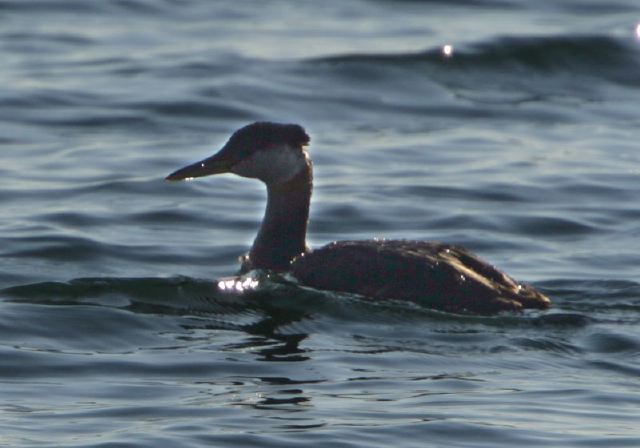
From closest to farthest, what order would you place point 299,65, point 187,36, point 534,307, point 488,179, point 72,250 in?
point 534,307
point 72,250
point 488,179
point 299,65
point 187,36

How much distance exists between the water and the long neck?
40 cm

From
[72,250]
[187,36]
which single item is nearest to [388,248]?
[72,250]

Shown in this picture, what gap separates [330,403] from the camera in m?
9.15

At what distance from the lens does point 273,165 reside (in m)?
11.8

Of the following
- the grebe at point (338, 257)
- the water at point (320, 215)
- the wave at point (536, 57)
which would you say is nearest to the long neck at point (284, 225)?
the grebe at point (338, 257)

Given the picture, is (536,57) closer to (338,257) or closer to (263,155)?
(263,155)

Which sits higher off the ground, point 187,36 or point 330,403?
point 187,36

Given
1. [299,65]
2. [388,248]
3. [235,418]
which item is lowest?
[235,418]

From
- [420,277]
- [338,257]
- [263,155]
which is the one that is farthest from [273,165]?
[420,277]

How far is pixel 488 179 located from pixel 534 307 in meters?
5.42

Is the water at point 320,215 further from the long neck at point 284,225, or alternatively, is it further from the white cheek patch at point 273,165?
the white cheek patch at point 273,165

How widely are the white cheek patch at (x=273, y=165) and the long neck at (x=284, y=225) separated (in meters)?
0.05

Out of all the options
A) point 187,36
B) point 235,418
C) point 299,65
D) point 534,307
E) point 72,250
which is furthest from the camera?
point 187,36

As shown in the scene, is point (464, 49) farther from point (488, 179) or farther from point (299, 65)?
point (488, 179)
